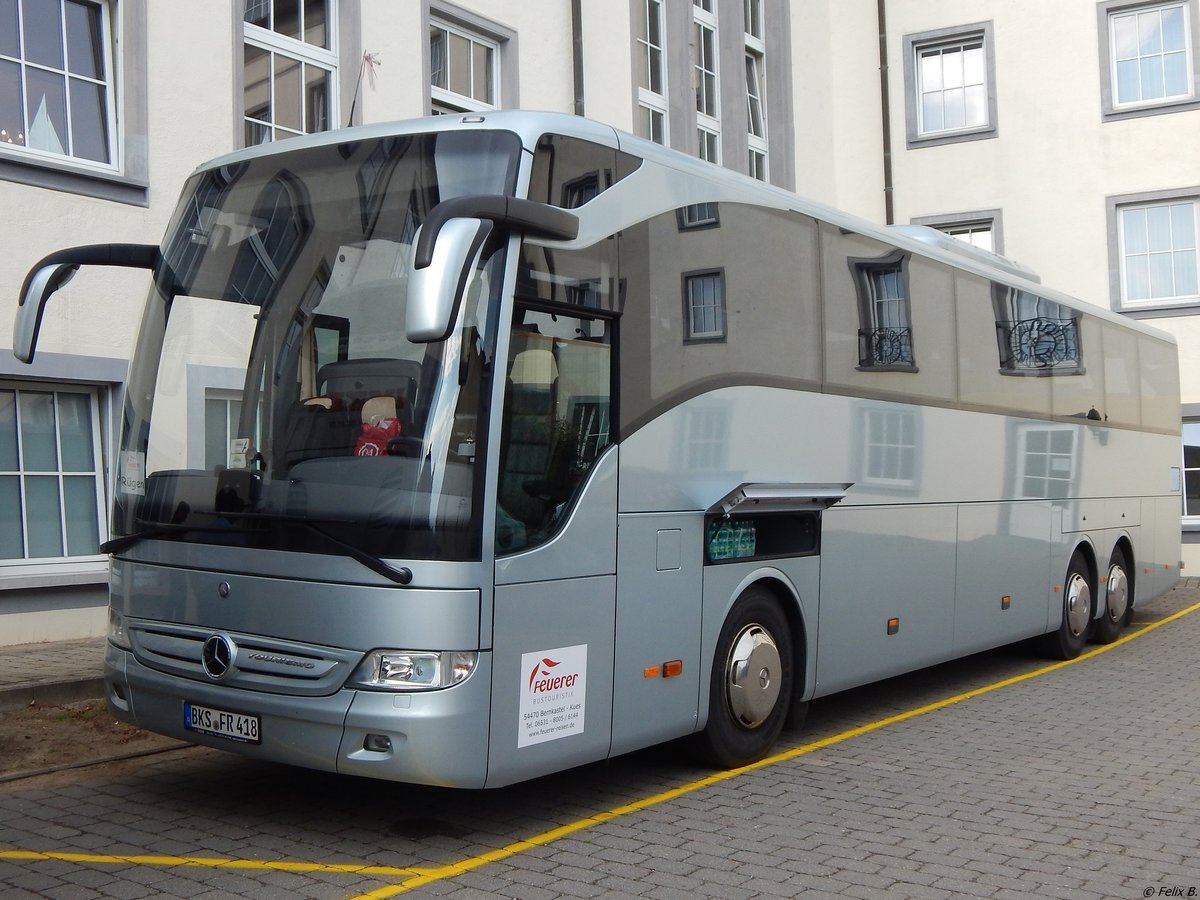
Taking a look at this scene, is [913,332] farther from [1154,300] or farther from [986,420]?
[1154,300]

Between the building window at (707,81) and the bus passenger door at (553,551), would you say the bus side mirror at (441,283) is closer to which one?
the bus passenger door at (553,551)

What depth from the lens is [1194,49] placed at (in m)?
21.7

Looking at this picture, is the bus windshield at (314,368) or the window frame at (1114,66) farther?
the window frame at (1114,66)

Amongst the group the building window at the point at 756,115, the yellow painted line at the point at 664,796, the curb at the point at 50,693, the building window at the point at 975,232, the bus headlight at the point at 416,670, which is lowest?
the yellow painted line at the point at 664,796

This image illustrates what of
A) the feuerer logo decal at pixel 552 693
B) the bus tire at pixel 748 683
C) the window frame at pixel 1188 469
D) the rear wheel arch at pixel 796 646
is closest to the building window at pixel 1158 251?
the window frame at pixel 1188 469

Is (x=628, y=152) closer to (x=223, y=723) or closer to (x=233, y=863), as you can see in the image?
(x=223, y=723)

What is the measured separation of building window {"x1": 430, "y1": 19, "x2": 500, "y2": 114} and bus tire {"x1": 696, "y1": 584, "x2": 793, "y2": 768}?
854cm

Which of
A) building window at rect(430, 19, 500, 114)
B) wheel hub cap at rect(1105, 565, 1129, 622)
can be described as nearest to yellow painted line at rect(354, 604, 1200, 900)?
wheel hub cap at rect(1105, 565, 1129, 622)

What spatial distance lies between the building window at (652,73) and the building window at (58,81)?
813cm

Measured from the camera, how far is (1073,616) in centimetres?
1225

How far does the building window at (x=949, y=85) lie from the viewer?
77.0 ft

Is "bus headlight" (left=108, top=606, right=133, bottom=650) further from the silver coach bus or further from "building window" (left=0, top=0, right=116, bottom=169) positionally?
"building window" (left=0, top=0, right=116, bottom=169)

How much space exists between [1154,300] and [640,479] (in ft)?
59.5

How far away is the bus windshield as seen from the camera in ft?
17.7
